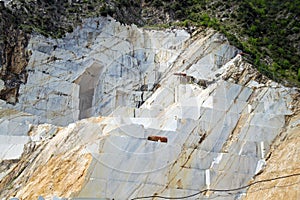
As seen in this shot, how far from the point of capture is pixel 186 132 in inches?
725

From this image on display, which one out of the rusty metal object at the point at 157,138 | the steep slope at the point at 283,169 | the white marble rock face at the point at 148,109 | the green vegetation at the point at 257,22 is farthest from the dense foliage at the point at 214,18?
the rusty metal object at the point at 157,138

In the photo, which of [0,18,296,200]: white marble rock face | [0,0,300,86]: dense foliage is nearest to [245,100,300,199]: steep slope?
[0,18,296,200]: white marble rock face

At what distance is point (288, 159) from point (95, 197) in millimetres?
6892

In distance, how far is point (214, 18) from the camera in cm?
3312

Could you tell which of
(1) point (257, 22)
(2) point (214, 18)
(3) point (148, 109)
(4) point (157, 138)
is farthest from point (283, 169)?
(1) point (257, 22)

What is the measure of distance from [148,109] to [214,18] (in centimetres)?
1462

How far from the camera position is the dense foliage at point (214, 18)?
2650cm

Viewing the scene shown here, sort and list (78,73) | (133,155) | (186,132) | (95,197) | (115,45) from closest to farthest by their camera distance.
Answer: (95,197) → (133,155) → (186,132) → (78,73) → (115,45)

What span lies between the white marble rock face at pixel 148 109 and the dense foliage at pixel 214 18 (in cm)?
137

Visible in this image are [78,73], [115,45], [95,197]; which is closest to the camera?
[95,197]

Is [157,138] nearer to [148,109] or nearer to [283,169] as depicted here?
[148,109]

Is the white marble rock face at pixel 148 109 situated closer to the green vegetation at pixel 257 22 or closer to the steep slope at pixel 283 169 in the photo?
the steep slope at pixel 283 169

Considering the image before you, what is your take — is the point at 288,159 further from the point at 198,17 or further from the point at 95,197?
the point at 198,17

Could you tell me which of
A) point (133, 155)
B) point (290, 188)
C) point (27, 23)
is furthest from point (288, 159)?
point (27, 23)
